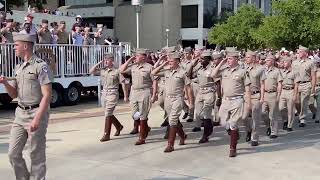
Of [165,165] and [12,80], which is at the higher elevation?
[12,80]

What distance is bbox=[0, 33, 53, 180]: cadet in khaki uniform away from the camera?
5.98 metres

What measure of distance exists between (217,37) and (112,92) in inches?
1670

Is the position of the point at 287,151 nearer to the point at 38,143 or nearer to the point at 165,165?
the point at 165,165

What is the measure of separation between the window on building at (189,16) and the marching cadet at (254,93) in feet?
154

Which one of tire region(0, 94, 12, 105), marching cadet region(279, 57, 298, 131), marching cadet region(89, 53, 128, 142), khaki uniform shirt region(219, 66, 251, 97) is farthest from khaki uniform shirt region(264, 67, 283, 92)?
tire region(0, 94, 12, 105)

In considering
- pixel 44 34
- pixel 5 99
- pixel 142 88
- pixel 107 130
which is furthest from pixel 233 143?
pixel 5 99

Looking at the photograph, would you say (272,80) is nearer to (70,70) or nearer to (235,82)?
(235,82)

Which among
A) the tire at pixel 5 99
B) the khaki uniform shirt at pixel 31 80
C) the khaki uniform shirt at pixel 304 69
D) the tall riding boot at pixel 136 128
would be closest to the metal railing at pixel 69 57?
the tire at pixel 5 99

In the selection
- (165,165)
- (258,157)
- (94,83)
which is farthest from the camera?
(94,83)

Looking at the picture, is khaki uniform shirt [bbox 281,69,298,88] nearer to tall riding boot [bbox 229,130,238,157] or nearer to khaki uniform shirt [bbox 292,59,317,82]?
khaki uniform shirt [bbox 292,59,317,82]

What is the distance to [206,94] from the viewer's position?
10633 mm

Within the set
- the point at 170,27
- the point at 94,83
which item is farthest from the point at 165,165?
the point at 170,27

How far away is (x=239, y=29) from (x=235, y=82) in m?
42.7

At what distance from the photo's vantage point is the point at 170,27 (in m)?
56.0
